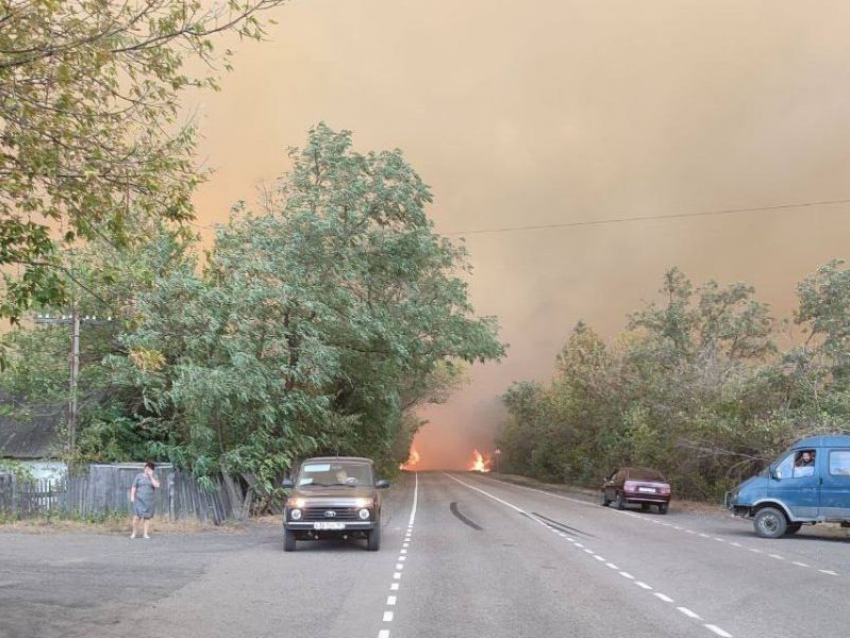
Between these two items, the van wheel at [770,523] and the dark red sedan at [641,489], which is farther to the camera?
the dark red sedan at [641,489]

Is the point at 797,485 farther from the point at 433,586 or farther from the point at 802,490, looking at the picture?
the point at 433,586

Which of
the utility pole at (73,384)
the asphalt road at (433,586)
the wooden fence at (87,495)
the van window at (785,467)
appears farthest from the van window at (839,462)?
the utility pole at (73,384)

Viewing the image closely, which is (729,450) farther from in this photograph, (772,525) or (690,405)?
(772,525)

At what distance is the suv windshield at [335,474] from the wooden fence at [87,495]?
17.8 ft

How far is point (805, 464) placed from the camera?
20016mm

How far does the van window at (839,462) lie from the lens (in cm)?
1931

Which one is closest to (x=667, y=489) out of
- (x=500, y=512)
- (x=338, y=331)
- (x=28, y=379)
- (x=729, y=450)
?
(x=729, y=450)

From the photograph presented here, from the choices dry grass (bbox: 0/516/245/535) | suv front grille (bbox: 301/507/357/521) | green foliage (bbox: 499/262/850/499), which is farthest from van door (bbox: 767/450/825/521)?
dry grass (bbox: 0/516/245/535)

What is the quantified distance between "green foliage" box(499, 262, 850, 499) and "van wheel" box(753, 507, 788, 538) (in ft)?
20.2

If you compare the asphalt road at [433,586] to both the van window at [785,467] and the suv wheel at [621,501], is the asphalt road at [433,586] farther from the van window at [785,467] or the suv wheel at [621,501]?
the suv wheel at [621,501]

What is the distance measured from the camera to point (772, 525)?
2027 centimetres

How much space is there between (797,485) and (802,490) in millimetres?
169

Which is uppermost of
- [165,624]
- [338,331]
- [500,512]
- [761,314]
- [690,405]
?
[761,314]

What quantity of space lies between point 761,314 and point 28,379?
3776cm
